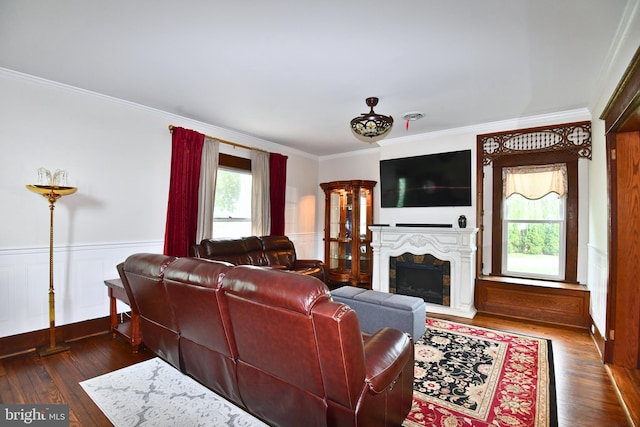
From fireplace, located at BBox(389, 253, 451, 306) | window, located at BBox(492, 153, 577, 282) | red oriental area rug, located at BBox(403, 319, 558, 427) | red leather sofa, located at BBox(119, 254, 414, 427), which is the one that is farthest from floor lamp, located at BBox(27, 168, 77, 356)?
window, located at BBox(492, 153, 577, 282)

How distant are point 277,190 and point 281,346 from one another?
4071mm

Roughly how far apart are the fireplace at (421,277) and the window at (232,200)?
98.8 inches

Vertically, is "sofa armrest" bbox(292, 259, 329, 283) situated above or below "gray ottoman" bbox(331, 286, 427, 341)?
above

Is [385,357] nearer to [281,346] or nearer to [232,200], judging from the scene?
[281,346]

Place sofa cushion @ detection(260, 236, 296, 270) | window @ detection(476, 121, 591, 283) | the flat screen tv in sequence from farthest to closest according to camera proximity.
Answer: sofa cushion @ detection(260, 236, 296, 270) < the flat screen tv < window @ detection(476, 121, 591, 283)

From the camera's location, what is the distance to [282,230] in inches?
214

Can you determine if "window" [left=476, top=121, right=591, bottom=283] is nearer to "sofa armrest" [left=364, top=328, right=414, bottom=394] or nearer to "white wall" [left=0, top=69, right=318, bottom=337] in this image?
"sofa armrest" [left=364, top=328, right=414, bottom=394]

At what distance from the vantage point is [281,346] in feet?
4.91

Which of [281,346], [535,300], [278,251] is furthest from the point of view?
[278,251]

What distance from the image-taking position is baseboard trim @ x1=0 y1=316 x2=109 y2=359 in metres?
2.83

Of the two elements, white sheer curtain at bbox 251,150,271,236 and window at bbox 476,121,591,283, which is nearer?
window at bbox 476,121,591,283

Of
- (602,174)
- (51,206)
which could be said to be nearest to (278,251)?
(51,206)

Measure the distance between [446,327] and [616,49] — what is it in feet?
9.95

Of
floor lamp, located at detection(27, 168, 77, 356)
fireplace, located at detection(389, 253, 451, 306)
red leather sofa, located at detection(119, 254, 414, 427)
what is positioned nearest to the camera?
red leather sofa, located at detection(119, 254, 414, 427)
